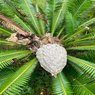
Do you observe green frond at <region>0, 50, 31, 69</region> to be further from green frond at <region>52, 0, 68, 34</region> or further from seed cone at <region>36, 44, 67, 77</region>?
green frond at <region>52, 0, 68, 34</region>

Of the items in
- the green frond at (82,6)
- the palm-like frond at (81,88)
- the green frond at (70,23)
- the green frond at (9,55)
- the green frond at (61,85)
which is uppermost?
the green frond at (82,6)

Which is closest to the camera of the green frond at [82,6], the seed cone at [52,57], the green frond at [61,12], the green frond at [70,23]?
the seed cone at [52,57]

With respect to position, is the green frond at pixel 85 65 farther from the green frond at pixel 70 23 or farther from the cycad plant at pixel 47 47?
the green frond at pixel 70 23

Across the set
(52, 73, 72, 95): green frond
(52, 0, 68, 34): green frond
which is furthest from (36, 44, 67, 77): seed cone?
(52, 0, 68, 34): green frond

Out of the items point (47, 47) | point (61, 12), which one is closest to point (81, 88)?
point (47, 47)

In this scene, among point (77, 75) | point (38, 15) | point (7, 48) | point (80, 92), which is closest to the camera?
point (80, 92)

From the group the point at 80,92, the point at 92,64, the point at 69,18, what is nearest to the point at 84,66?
the point at 92,64

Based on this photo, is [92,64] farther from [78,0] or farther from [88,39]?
[78,0]

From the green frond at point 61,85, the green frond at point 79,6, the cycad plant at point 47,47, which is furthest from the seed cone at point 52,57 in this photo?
the green frond at point 79,6
